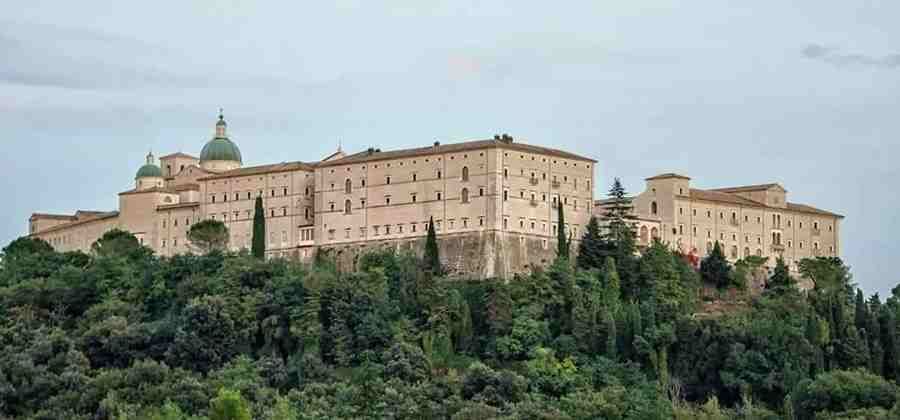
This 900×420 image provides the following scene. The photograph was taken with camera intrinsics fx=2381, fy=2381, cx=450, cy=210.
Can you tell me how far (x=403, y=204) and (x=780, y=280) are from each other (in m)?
15.8

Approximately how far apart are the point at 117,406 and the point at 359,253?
60.0ft

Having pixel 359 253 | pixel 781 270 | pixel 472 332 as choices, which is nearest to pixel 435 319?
pixel 472 332

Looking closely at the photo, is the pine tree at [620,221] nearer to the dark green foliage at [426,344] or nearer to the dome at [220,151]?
the dark green foliage at [426,344]

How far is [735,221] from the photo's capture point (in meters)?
102

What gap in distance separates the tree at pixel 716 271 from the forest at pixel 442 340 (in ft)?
0.30

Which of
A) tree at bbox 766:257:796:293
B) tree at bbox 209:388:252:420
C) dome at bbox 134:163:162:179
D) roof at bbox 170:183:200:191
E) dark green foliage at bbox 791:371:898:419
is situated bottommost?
tree at bbox 209:388:252:420

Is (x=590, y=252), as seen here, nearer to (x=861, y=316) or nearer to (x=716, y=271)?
(x=716, y=271)

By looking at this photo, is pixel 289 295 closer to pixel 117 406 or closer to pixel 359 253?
pixel 359 253

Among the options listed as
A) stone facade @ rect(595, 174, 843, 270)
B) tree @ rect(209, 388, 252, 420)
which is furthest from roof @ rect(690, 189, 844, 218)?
tree @ rect(209, 388, 252, 420)

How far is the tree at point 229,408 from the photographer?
72975 millimetres

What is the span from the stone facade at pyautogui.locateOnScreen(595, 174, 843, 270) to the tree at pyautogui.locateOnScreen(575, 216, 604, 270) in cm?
411

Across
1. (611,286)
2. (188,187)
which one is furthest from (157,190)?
(611,286)

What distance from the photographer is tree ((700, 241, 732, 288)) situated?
96.3m

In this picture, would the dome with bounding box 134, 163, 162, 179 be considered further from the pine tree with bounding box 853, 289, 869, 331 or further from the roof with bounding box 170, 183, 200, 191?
the pine tree with bounding box 853, 289, 869, 331
